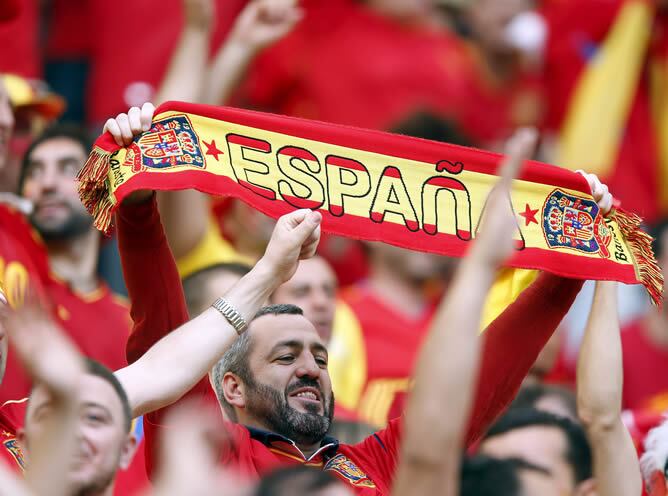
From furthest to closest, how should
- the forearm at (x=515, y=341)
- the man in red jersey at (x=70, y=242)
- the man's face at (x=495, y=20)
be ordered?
the man's face at (x=495, y=20)
the man in red jersey at (x=70, y=242)
the forearm at (x=515, y=341)

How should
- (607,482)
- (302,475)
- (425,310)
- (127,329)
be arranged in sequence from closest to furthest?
(302,475), (607,482), (127,329), (425,310)

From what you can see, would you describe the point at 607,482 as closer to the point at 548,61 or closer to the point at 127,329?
the point at 127,329

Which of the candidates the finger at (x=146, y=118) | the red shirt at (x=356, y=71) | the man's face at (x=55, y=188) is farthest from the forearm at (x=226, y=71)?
the finger at (x=146, y=118)

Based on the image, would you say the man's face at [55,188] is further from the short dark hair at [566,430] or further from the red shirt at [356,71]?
the short dark hair at [566,430]

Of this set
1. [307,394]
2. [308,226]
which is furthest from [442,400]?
[307,394]

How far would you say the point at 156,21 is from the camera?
7.25 metres

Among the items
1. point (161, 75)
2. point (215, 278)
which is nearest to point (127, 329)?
point (215, 278)

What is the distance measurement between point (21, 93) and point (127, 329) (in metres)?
1.13

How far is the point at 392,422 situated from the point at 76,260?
2.22m

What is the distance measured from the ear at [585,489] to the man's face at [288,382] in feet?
2.56

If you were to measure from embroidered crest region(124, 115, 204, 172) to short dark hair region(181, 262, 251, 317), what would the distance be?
149cm

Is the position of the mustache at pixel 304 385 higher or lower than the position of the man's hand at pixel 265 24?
lower

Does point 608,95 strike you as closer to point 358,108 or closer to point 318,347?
point 358,108

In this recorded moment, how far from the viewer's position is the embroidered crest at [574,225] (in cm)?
455
